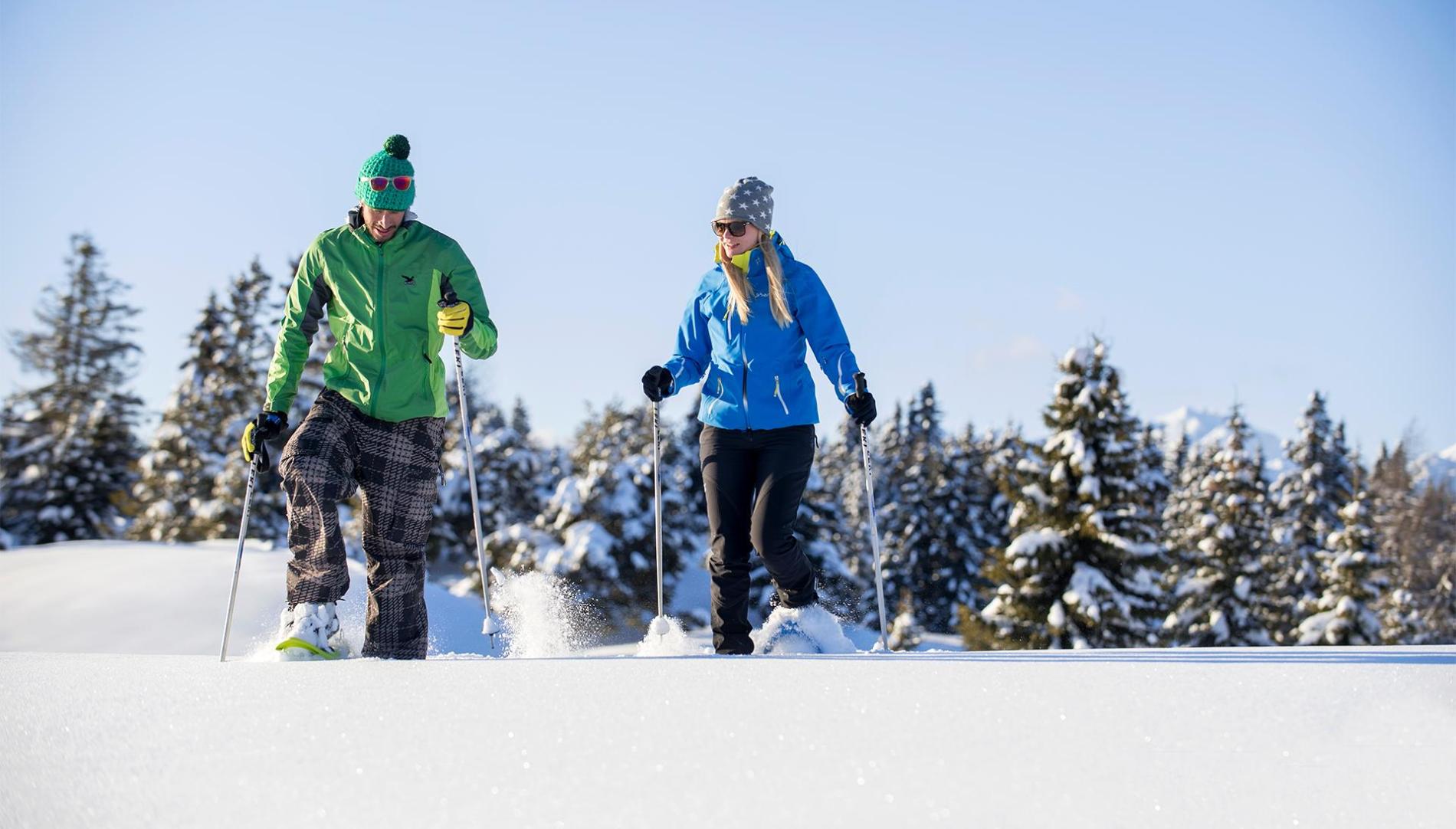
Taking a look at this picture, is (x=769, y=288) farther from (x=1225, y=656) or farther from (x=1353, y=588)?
(x=1353, y=588)

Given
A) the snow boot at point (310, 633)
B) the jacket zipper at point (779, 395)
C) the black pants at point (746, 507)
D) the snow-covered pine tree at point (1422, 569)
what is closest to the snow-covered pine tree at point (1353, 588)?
the snow-covered pine tree at point (1422, 569)

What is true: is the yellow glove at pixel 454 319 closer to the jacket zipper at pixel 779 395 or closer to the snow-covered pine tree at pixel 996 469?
the jacket zipper at pixel 779 395

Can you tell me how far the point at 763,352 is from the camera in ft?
20.1

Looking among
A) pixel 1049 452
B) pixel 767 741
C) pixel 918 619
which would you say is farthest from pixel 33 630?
pixel 918 619

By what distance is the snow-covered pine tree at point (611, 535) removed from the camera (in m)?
31.7

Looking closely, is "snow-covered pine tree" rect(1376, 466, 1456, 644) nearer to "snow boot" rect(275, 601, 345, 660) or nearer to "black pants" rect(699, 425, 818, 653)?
"black pants" rect(699, 425, 818, 653)

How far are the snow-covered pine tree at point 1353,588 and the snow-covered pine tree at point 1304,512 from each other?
3791mm

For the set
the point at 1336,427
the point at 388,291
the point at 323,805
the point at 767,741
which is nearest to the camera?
the point at 323,805

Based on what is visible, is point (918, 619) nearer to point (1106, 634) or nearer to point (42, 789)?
point (1106, 634)

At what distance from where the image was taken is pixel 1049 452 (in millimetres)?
25703

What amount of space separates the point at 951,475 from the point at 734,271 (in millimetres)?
42915

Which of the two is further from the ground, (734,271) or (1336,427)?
(1336,427)

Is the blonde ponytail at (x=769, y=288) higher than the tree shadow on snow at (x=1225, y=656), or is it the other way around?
the blonde ponytail at (x=769, y=288)

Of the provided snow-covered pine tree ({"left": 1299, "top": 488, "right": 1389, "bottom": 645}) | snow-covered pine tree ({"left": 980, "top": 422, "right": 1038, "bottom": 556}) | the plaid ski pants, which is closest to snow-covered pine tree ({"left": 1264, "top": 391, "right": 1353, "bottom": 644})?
snow-covered pine tree ({"left": 1299, "top": 488, "right": 1389, "bottom": 645})
